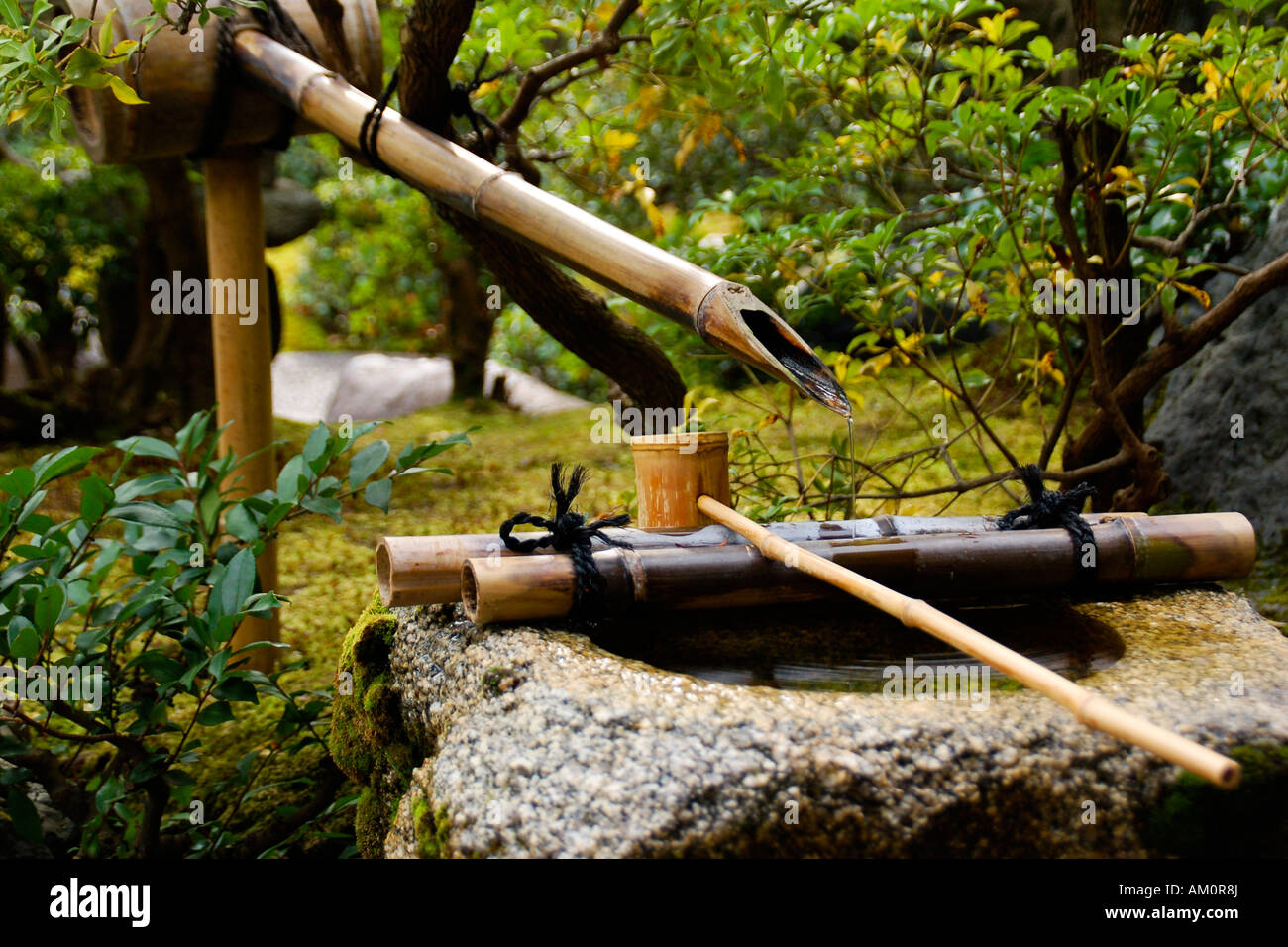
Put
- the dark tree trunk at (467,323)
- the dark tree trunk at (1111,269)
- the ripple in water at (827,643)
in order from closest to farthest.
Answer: the ripple in water at (827,643)
the dark tree trunk at (1111,269)
the dark tree trunk at (467,323)

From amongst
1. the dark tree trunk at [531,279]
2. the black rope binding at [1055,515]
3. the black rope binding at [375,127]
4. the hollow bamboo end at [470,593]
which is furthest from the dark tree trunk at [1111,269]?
the hollow bamboo end at [470,593]

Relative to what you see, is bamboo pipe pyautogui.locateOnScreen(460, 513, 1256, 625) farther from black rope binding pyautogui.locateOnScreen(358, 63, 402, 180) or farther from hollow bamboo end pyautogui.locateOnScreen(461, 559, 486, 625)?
black rope binding pyautogui.locateOnScreen(358, 63, 402, 180)

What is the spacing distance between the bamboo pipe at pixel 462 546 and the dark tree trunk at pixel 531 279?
1197 mm

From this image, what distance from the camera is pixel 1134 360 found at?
3.36 m

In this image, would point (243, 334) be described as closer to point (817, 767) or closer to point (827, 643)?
point (827, 643)

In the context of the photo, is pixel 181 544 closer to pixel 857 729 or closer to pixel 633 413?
pixel 633 413

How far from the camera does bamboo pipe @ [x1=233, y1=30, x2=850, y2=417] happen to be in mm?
1828

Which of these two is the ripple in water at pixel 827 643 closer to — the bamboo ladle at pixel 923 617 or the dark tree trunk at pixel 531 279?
the bamboo ladle at pixel 923 617

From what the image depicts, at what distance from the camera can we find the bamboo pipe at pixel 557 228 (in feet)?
6.00

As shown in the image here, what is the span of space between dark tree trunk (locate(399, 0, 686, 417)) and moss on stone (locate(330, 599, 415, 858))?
1.25 meters

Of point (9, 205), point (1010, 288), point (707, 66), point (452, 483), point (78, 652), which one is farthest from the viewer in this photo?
point (9, 205)

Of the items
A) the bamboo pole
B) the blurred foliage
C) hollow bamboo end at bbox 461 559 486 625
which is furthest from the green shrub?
the blurred foliage

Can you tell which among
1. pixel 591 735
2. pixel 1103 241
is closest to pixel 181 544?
pixel 591 735

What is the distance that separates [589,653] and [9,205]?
6.44 meters
